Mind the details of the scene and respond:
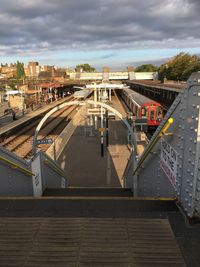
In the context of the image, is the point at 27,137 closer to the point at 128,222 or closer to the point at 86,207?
the point at 86,207

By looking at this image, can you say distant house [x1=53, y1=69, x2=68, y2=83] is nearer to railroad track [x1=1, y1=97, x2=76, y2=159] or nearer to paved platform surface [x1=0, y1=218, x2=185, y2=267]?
railroad track [x1=1, y1=97, x2=76, y2=159]

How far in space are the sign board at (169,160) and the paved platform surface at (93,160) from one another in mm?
7526

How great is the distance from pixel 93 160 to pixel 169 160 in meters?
11.3

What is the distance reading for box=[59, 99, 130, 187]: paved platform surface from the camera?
12.6 m

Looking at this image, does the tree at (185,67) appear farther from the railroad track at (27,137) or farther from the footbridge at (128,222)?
the footbridge at (128,222)

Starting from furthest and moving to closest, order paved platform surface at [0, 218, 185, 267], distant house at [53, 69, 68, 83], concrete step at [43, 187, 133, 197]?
distant house at [53, 69, 68, 83] → concrete step at [43, 187, 133, 197] → paved platform surface at [0, 218, 185, 267]

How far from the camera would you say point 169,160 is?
438 cm

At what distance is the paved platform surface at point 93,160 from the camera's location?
12.6m

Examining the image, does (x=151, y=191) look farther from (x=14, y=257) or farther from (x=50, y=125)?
(x=50, y=125)

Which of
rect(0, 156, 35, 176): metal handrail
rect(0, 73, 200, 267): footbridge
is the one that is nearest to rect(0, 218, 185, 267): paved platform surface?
rect(0, 73, 200, 267): footbridge

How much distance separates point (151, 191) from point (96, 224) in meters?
3.01

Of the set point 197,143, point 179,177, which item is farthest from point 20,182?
point 197,143

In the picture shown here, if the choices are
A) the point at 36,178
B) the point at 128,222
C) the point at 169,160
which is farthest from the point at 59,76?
the point at 128,222

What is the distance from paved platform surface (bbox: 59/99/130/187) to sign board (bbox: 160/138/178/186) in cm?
753
